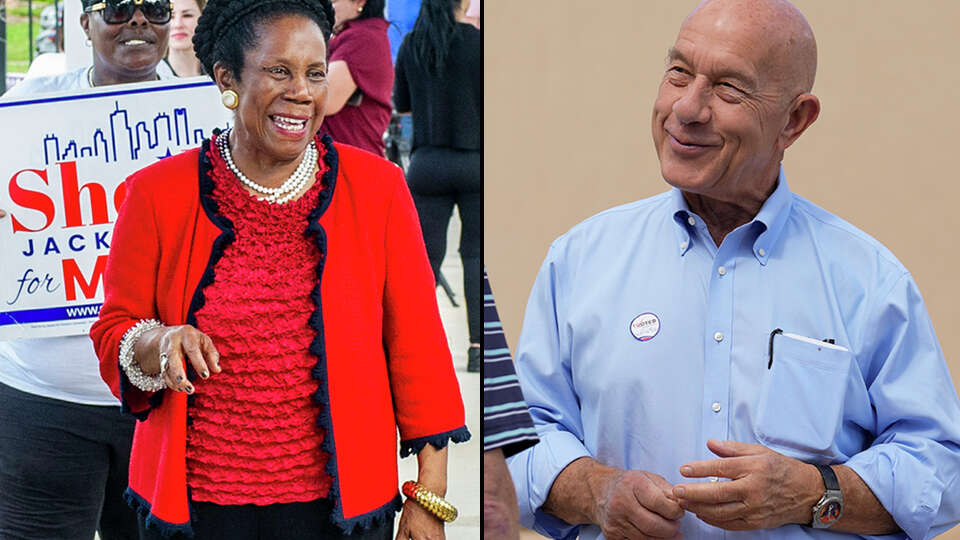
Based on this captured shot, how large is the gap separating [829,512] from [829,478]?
0.06 metres

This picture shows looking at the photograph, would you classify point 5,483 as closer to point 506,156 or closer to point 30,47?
point 30,47

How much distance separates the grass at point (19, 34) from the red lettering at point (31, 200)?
20cm

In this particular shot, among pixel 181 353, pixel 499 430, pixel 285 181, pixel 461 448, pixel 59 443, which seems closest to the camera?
pixel 181 353

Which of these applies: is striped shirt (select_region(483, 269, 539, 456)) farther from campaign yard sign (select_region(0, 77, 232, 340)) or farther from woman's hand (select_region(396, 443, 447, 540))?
campaign yard sign (select_region(0, 77, 232, 340))

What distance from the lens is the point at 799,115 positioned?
2086mm

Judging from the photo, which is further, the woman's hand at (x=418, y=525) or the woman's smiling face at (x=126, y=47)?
the woman's smiling face at (x=126, y=47)

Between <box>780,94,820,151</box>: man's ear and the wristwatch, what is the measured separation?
60cm

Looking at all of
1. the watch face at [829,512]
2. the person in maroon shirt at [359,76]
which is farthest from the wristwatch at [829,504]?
the person in maroon shirt at [359,76]

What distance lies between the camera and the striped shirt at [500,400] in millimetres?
1613

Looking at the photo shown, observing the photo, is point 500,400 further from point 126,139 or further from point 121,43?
point 121,43

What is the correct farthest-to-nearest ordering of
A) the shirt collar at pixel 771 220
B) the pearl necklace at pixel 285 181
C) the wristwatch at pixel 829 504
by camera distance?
the shirt collar at pixel 771 220, the wristwatch at pixel 829 504, the pearl necklace at pixel 285 181

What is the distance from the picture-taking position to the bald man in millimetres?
1926

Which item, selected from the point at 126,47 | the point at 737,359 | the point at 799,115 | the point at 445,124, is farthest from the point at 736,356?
the point at 126,47

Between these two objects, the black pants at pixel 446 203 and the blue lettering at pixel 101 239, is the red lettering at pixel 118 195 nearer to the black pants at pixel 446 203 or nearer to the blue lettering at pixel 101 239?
the blue lettering at pixel 101 239
